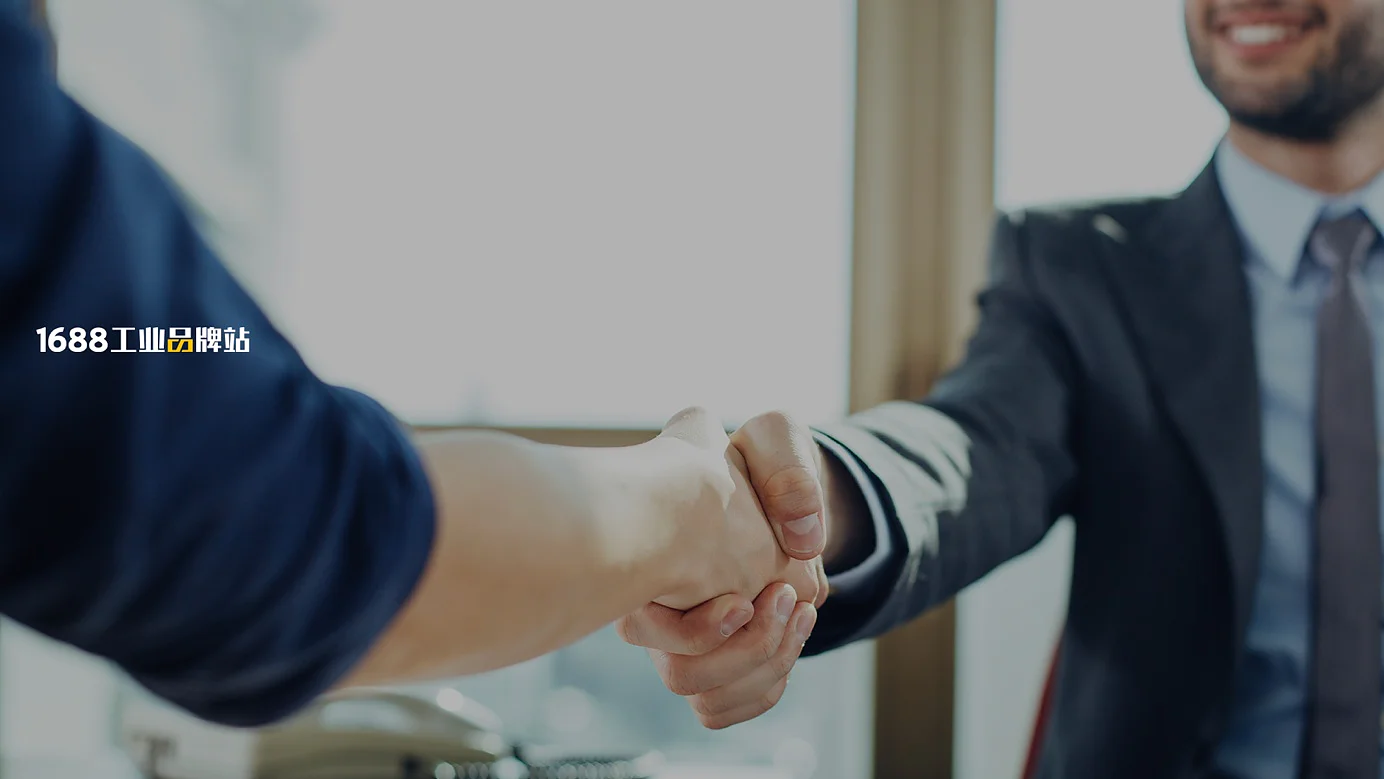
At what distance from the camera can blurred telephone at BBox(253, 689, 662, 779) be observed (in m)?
1.31

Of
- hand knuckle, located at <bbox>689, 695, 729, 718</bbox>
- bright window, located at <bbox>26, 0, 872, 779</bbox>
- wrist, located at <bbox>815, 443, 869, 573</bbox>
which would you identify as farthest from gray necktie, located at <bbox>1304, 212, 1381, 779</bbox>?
bright window, located at <bbox>26, 0, 872, 779</bbox>

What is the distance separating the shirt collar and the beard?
0.18 ft

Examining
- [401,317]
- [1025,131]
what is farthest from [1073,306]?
[401,317]

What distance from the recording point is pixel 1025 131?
1880mm

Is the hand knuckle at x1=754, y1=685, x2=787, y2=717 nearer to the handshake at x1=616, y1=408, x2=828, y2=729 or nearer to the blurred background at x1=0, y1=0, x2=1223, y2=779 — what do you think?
the handshake at x1=616, y1=408, x2=828, y2=729

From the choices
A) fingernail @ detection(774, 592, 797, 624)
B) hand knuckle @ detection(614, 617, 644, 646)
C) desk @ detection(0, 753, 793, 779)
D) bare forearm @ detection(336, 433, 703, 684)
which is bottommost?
desk @ detection(0, 753, 793, 779)

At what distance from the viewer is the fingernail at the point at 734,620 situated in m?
0.78

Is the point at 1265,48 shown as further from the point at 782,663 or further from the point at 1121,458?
the point at 782,663

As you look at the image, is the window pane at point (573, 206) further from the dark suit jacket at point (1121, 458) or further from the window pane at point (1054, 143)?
the dark suit jacket at point (1121, 458)

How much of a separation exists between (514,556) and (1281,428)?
97 centimetres

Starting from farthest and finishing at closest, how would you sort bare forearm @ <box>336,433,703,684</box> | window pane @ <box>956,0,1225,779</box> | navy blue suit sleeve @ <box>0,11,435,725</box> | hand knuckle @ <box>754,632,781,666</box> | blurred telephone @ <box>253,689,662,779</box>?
window pane @ <box>956,0,1225,779</box> < blurred telephone @ <box>253,689,662,779</box> < hand knuckle @ <box>754,632,781,666</box> < bare forearm @ <box>336,433,703,684</box> < navy blue suit sleeve @ <box>0,11,435,725</box>

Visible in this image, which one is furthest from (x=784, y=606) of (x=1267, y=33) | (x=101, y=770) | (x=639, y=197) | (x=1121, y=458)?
(x=639, y=197)

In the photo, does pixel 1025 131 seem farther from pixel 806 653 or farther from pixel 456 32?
pixel 806 653

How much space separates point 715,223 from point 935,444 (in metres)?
1.09
